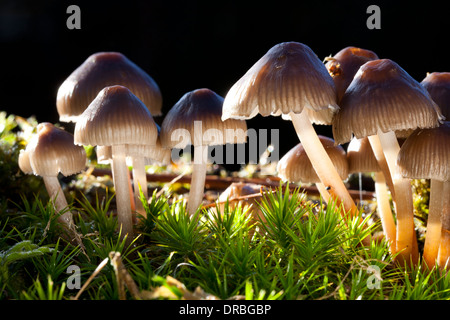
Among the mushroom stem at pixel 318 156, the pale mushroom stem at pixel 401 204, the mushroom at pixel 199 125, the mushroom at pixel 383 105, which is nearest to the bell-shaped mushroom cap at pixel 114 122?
the mushroom at pixel 199 125

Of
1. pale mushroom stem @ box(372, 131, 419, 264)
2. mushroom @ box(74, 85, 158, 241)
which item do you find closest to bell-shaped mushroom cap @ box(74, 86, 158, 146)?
mushroom @ box(74, 85, 158, 241)

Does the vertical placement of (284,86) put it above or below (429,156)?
above

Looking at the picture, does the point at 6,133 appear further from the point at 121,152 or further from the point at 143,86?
the point at 121,152

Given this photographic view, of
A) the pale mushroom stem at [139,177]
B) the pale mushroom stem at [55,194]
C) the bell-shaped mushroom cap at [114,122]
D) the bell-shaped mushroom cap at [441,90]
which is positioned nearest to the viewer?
the bell-shaped mushroom cap at [114,122]

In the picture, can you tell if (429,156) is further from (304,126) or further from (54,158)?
(54,158)

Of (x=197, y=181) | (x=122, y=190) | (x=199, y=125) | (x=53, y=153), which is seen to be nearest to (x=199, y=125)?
(x=199, y=125)

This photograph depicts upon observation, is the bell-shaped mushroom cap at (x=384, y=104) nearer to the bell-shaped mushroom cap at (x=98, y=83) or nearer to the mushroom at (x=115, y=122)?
the mushroom at (x=115, y=122)
